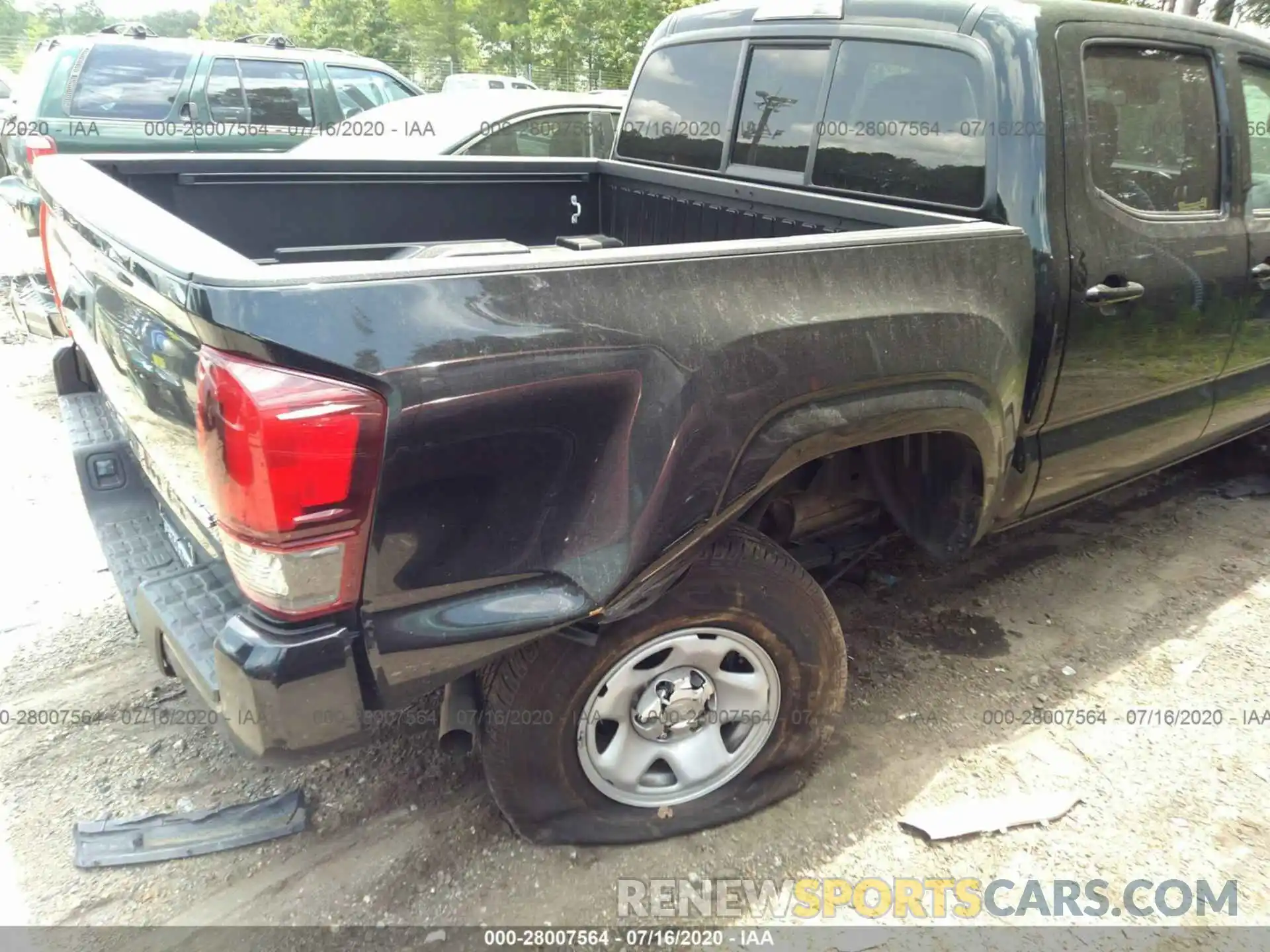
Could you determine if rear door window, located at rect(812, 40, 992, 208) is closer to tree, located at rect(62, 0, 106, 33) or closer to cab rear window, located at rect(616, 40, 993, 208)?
cab rear window, located at rect(616, 40, 993, 208)

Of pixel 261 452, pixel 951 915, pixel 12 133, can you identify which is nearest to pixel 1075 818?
pixel 951 915

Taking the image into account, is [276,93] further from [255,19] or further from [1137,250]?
[255,19]

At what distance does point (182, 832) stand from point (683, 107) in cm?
307

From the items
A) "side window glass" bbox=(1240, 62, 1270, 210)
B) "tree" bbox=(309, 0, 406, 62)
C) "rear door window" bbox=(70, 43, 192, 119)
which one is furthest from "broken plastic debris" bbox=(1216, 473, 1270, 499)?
"tree" bbox=(309, 0, 406, 62)

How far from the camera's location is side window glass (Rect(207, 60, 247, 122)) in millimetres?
8172

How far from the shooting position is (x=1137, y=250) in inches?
107

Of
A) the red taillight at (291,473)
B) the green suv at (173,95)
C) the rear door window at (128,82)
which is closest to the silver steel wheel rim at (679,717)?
the red taillight at (291,473)

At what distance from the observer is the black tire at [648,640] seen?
2.04 m

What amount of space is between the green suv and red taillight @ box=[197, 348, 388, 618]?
605cm

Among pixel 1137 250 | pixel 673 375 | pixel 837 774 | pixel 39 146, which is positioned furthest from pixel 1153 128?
pixel 39 146

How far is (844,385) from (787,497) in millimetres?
648

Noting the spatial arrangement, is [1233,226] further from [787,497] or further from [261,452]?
[261,452]

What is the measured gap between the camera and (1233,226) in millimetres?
3074

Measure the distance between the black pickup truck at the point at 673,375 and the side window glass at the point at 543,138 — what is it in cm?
221
